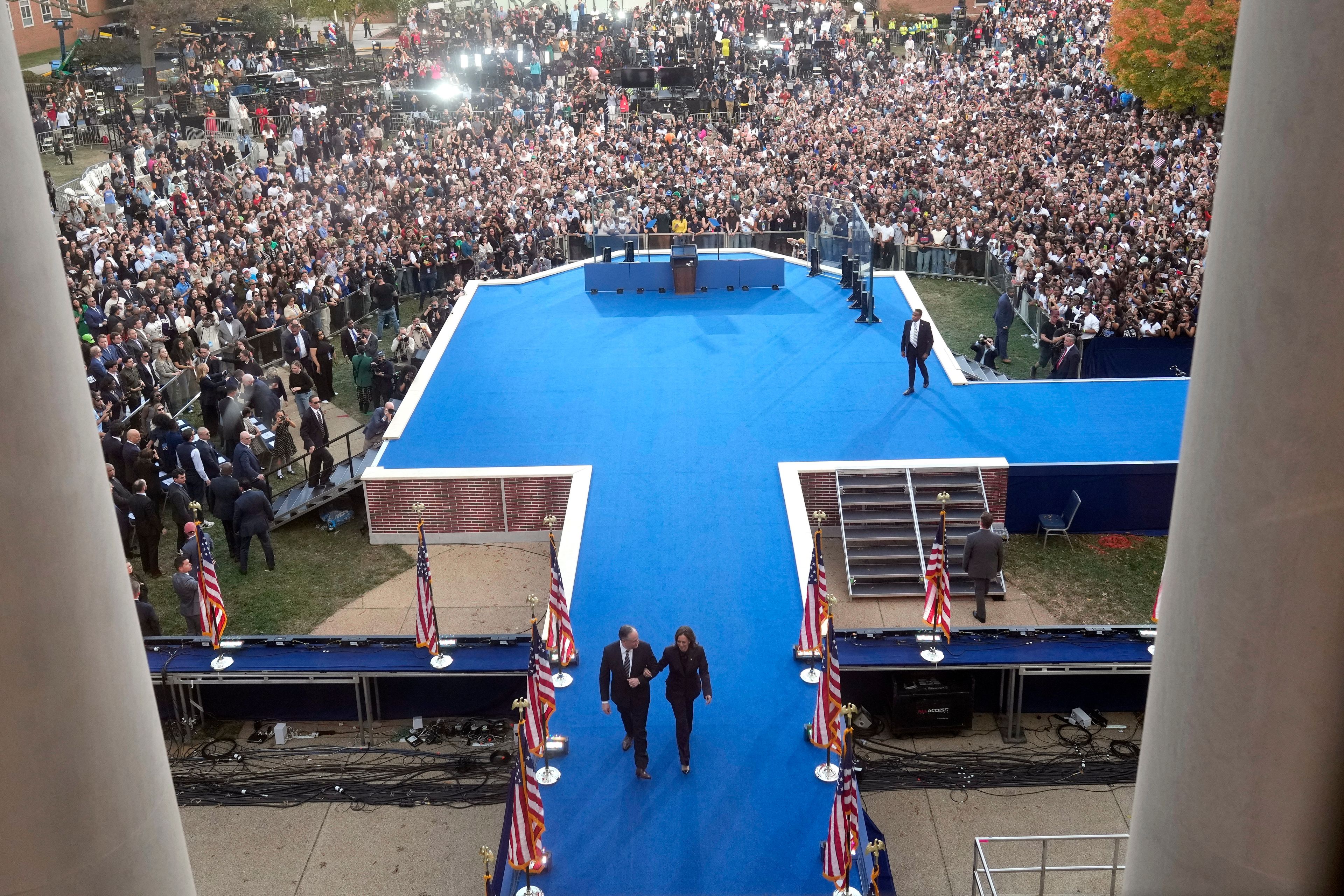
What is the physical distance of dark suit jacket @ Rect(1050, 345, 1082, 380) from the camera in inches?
879

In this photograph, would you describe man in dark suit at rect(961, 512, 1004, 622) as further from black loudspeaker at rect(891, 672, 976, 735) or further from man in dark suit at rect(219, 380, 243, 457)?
man in dark suit at rect(219, 380, 243, 457)

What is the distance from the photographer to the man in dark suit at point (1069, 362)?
22.3 metres

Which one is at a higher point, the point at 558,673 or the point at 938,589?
the point at 938,589

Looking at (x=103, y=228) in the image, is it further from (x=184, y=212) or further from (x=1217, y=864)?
(x=1217, y=864)

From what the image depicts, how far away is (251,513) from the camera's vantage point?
1705 cm

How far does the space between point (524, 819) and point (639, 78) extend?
44555 millimetres

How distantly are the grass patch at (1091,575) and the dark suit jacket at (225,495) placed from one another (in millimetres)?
10779

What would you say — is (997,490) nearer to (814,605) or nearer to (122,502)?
(814,605)

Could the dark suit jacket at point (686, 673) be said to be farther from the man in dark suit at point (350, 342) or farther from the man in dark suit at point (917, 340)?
the man in dark suit at point (350, 342)

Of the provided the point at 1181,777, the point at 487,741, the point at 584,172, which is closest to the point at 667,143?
the point at 584,172

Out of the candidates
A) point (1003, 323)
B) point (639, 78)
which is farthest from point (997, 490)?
point (639, 78)

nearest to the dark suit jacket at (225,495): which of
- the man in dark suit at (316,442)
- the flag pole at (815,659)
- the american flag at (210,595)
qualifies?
the man in dark suit at (316,442)

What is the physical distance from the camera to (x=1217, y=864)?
4949mm

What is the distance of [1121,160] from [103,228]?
27021mm
